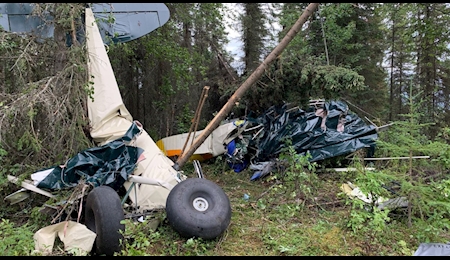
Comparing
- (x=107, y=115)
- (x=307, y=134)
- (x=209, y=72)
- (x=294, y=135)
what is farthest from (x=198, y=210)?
(x=209, y=72)

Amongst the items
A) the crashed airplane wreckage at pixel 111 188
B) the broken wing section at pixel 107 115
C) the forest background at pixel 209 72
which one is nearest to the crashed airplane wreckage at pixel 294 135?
the forest background at pixel 209 72

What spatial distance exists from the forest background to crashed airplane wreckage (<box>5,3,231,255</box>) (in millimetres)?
346

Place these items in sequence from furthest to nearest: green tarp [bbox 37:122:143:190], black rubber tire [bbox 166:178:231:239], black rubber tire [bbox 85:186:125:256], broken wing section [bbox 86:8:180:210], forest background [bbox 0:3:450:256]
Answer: broken wing section [bbox 86:8:180:210]
forest background [bbox 0:3:450:256]
green tarp [bbox 37:122:143:190]
black rubber tire [bbox 166:178:231:239]
black rubber tire [bbox 85:186:125:256]

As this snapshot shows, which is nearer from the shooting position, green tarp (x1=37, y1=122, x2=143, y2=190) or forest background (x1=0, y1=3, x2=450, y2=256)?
green tarp (x1=37, y1=122, x2=143, y2=190)

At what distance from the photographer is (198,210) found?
12.2ft

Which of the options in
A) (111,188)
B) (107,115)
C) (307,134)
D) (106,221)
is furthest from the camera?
(307,134)

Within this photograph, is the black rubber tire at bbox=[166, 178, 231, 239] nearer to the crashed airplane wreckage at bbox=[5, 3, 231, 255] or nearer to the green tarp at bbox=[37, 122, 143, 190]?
the crashed airplane wreckage at bbox=[5, 3, 231, 255]

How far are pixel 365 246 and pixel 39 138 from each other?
4.78 metres

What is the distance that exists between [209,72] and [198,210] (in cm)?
765

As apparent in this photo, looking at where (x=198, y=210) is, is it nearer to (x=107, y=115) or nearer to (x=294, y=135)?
(x=107, y=115)

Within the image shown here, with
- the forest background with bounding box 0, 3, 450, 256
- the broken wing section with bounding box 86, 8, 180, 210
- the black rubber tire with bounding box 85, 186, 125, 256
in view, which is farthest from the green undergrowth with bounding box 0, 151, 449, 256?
the forest background with bounding box 0, 3, 450, 256

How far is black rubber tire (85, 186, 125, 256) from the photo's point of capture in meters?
3.22

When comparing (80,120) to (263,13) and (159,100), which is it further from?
(263,13)

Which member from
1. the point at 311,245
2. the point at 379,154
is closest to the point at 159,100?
the point at 379,154
